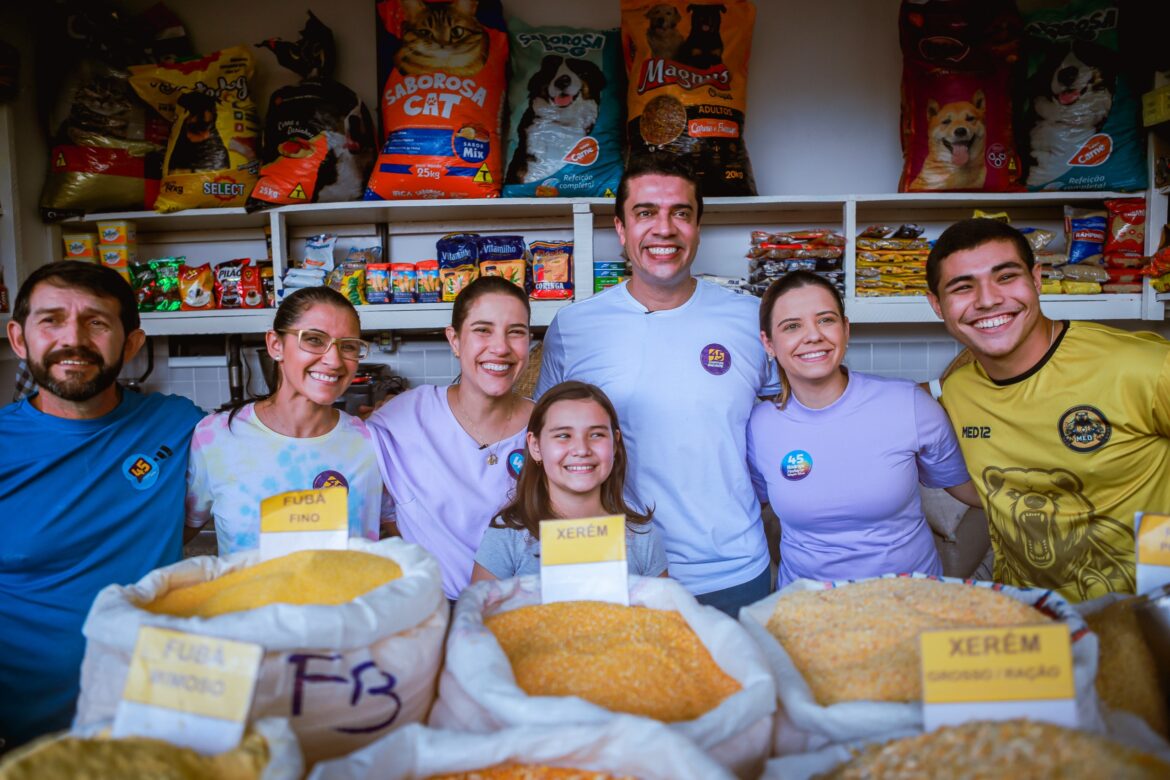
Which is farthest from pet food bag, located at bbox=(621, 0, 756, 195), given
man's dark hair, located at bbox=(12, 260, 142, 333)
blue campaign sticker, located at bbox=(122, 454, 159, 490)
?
blue campaign sticker, located at bbox=(122, 454, 159, 490)

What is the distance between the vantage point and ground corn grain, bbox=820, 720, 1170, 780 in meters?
0.57

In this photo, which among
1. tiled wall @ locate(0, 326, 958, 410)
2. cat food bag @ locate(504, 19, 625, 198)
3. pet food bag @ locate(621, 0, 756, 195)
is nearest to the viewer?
pet food bag @ locate(621, 0, 756, 195)

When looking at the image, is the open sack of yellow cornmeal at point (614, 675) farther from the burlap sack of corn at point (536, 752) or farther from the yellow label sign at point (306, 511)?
the yellow label sign at point (306, 511)

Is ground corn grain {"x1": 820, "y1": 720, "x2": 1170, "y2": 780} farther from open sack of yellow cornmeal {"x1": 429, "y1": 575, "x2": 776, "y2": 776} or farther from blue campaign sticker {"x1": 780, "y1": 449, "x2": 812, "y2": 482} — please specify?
blue campaign sticker {"x1": 780, "y1": 449, "x2": 812, "y2": 482}

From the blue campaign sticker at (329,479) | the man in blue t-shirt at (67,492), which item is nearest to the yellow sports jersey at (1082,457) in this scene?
the blue campaign sticker at (329,479)

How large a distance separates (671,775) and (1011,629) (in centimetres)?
36

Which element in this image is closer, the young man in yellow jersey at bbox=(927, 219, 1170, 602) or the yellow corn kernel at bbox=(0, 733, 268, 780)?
the yellow corn kernel at bbox=(0, 733, 268, 780)

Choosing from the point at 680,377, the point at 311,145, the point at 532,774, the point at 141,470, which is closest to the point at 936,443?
the point at 680,377

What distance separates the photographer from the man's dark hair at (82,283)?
1.26m

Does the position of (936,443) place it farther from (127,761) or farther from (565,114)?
(565,114)

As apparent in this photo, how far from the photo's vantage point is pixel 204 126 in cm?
250

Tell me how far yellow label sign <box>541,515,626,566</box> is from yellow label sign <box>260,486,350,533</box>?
29 cm

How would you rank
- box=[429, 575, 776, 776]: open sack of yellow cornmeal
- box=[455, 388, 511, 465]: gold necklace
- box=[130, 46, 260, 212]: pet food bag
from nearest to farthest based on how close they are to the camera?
box=[429, 575, 776, 776]: open sack of yellow cornmeal < box=[455, 388, 511, 465]: gold necklace < box=[130, 46, 260, 212]: pet food bag

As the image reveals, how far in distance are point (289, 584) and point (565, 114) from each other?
2022 millimetres
